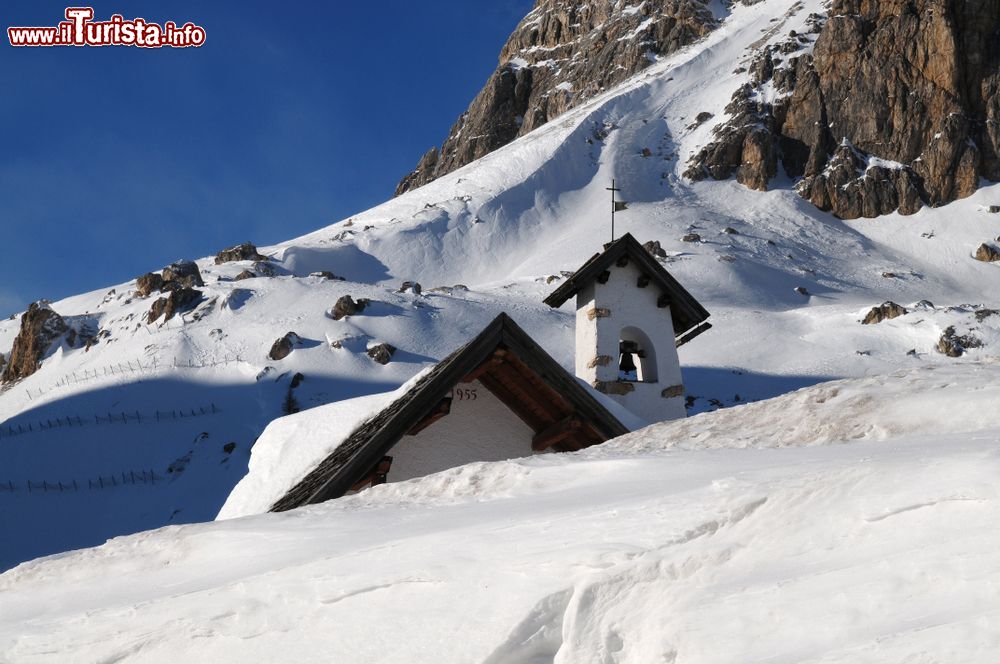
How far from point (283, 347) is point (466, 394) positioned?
27275 mm

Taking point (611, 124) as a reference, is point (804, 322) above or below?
below

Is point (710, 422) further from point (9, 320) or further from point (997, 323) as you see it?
point (9, 320)

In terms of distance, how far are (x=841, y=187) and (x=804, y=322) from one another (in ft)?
109

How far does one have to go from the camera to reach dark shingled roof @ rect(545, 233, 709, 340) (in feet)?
44.4

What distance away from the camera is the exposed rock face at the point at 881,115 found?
74.9 meters

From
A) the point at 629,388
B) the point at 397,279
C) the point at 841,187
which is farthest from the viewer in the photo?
the point at 841,187

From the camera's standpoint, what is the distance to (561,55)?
387 feet

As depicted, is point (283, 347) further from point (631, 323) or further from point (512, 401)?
point (512, 401)

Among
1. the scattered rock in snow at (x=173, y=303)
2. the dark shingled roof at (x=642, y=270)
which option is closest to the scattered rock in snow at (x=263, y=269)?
the scattered rock in snow at (x=173, y=303)

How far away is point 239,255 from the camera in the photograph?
196 ft

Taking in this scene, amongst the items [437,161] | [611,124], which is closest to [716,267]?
[611,124]

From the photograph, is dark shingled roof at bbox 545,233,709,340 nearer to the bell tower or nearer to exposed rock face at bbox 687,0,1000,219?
the bell tower

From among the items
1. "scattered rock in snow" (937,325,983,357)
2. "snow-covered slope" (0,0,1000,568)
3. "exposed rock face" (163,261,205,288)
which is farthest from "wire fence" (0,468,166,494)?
"scattered rock in snow" (937,325,983,357)

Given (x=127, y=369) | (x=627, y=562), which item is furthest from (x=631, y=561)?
(x=127, y=369)
